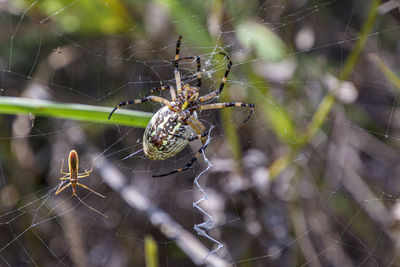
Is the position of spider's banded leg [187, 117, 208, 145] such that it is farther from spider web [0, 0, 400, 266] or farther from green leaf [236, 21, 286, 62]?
green leaf [236, 21, 286, 62]

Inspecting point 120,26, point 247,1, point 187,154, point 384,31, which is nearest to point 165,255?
point 187,154

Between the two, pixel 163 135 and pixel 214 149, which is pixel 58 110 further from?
pixel 214 149

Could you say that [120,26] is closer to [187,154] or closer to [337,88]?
[187,154]

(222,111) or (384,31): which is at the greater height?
(384,31)

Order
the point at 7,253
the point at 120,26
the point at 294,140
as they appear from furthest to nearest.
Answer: the point at 7,253 → the point at 120,26 → the point at 294,140

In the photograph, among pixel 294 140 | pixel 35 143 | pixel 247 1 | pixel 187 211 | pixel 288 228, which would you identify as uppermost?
pixel 247 1

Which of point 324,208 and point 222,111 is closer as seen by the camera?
point 222,111

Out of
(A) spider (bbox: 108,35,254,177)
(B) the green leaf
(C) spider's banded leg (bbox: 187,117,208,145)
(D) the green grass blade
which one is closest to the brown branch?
(A) spider (bbox: 108,35,254,177)

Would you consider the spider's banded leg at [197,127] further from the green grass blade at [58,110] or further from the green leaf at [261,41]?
the green leaf at [261,41]
